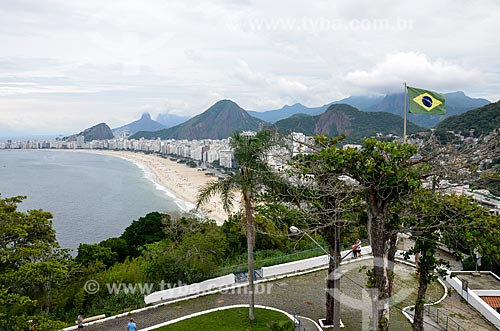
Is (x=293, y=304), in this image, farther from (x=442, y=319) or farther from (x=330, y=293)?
(x=442, y=319)

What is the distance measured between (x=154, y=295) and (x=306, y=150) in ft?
24.2

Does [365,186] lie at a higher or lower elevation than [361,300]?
higher

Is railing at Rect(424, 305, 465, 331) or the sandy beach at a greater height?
railing at Rect(424, 305, 465, 331)

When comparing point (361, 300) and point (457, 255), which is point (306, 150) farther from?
point (361, 300)

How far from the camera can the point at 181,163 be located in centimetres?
10431

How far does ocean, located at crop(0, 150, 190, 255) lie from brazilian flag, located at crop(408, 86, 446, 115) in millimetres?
23943

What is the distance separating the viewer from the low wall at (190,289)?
12.1 metres

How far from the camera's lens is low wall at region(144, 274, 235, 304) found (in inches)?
477

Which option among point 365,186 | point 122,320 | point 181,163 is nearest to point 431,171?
point 365,186

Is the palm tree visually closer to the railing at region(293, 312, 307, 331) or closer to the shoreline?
the railing at region(293, 312, 307, 331)

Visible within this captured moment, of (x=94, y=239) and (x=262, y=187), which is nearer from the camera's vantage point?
(x=262, y=187)

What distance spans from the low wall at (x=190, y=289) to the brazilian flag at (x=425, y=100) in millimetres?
8450

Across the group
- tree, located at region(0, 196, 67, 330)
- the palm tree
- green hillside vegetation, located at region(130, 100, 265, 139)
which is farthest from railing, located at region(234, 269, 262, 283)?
green hillside vegetation, located at region(130, 100, 265, 139)

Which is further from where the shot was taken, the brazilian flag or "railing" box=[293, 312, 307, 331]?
"railing" box=[293, 312, 307, 331]
